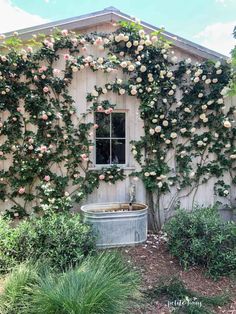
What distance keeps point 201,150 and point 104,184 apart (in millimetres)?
1647

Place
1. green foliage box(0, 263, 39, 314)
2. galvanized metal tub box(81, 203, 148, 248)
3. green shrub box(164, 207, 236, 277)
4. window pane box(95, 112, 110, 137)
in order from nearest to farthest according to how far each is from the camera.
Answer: green foliage box(0, 263, 39, 314)
green shrub box(164, 207, 236, 277)
galvanized metal tub box(81, 203, 148, 248)
window pane box(95, 112, 110, 137)

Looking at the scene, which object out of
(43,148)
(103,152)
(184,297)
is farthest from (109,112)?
(184,297)

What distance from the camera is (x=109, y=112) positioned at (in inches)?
163

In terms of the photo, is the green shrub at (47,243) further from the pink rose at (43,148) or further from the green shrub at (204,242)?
the pink rose at (43,148)

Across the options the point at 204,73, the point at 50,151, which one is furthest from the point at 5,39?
the point at 204,73

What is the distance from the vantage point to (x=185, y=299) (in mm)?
2502

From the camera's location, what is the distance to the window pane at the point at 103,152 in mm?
4397

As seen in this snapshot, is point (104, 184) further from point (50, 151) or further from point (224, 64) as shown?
point (224, 64)

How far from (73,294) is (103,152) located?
2602mm

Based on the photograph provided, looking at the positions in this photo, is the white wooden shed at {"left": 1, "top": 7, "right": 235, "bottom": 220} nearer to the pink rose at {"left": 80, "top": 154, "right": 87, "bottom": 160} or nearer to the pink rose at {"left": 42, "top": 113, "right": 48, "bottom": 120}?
the pink rose at {"left": 80, "top": 154, "right": 87, "bottom": 160}

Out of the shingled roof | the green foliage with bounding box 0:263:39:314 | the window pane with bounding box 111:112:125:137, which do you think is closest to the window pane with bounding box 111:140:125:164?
the window pane with bounding box 111:112:125:137

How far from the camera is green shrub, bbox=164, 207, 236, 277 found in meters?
3.03

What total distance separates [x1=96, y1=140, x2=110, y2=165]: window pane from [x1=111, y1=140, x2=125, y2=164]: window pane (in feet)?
0.31

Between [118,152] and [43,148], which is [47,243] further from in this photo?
[118,152]
